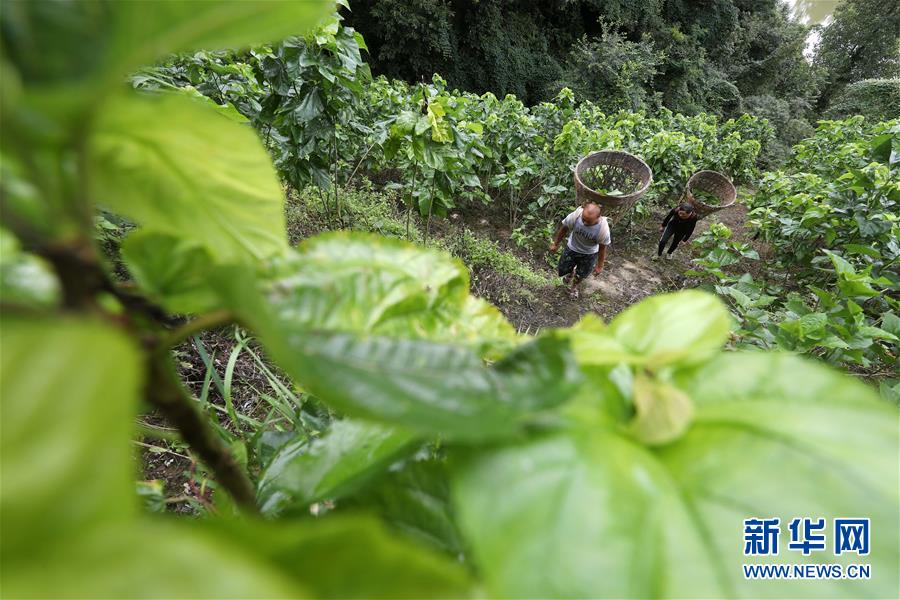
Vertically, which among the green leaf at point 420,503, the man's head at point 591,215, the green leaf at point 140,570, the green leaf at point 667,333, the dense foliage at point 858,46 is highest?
the dense foliage at point 858,46

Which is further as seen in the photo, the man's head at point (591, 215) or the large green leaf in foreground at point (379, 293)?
the man's head at point (591, 215)

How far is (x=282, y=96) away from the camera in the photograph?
281 cm

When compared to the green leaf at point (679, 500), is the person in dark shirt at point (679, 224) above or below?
below

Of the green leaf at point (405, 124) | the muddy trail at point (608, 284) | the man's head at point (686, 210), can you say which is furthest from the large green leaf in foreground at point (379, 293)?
the man's head at point (686, 210)

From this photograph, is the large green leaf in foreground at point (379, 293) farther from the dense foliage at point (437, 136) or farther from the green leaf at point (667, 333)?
the dense foliage at point (437, 136)

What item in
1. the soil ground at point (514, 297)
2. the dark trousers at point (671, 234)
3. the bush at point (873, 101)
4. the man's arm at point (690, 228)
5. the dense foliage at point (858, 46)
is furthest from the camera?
the dense foliage at point (858, 46)

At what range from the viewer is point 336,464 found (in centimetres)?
41

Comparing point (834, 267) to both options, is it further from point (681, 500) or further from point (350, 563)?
point (350, 563)

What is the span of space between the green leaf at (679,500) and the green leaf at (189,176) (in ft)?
0.84

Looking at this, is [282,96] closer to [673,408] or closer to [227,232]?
[227,232]

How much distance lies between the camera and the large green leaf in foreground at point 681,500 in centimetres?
25

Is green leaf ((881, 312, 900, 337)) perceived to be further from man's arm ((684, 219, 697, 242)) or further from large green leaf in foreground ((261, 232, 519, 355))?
man's arm ((684, 219, 697, 242))

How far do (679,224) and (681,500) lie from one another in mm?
4944

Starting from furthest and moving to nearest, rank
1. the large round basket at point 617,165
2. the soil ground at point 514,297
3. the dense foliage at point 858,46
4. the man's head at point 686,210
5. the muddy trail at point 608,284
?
the dense foliage at point 858,46 < the man's head at point 686,210 < the large round basket at point 617,165 < the muddy trail at point 608,284 < the soil ground at point 514,297
